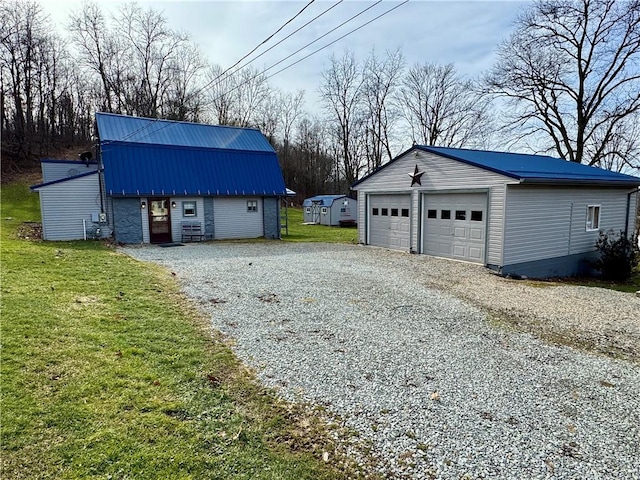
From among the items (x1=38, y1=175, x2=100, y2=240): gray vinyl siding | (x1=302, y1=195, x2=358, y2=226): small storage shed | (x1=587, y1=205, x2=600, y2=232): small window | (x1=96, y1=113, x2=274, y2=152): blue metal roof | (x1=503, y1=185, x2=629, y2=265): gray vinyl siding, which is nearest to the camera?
(x1=503, y1=185, x2=629, y2=265): gray vinyl siding

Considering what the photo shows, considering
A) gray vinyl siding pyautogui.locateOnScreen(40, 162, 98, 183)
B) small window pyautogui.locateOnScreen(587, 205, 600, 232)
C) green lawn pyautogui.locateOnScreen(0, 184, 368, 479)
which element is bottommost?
green lawn pyautogui.locateOnScreen(0, 184, 368, 479)

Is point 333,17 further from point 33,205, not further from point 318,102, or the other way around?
point 318,102

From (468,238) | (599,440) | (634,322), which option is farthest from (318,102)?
(599,440)

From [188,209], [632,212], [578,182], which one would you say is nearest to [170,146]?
[188,209]

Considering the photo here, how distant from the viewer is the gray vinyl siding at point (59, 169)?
682 inches

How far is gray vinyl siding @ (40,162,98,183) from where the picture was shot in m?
17.3

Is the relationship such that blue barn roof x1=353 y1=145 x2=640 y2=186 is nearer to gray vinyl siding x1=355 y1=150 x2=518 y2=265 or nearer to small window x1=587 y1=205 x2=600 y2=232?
gray vinyl siding x1=355 y1=150 x2=518 y2=265

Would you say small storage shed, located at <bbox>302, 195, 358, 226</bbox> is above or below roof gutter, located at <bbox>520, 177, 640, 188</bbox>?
below

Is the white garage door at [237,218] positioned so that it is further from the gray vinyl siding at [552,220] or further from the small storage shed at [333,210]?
the gray vinyl siding at [552,220]

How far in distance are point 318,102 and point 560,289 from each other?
34.5 metres

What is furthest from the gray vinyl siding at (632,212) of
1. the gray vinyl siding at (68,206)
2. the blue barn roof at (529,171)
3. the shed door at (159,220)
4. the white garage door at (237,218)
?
the gray vinyl siding at (68,206)

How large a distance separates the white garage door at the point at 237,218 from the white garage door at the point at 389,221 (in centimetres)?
581

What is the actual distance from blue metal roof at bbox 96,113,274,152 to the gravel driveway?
10.2 metres

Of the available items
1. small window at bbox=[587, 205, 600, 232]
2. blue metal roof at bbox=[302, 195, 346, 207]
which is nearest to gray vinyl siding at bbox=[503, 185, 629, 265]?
small window at bbox=[587, 205, 600, 232]
